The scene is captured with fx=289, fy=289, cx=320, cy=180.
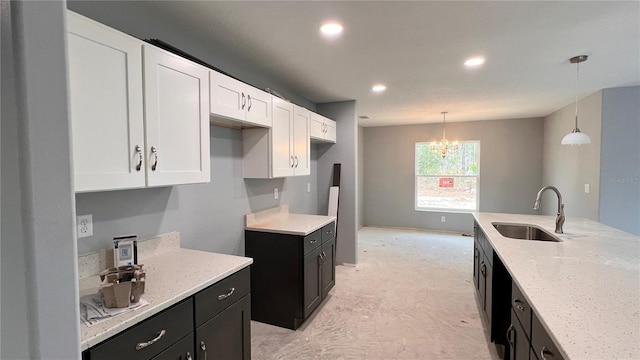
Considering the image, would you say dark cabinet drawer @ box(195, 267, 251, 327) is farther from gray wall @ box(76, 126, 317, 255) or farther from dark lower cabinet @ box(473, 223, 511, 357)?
dark lower cabinet @ box(473, 223, 511, 357)

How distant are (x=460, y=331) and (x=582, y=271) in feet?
4.58

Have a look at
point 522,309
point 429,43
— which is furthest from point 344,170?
point 522,309

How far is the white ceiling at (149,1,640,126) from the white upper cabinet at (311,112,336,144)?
371mm

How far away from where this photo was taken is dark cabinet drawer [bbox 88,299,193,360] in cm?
108

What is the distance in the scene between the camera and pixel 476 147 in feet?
20.5

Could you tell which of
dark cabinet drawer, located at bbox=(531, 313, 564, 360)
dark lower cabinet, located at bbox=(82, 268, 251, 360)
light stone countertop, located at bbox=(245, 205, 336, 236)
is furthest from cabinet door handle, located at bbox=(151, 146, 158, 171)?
dark cabinet drawer, located at bbox=(531, 313, 564, 360)

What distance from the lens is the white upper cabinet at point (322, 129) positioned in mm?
3520

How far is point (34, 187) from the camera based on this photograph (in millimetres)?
637

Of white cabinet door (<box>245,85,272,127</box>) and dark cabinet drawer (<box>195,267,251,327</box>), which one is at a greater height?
white cabinet door (<box>245,85,272,127</box>)

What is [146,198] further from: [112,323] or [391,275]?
[391,275]

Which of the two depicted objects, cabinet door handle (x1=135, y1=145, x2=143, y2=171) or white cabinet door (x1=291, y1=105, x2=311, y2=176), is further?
white cabinet door (x1=291, y1=105, x2=311, y2=176)

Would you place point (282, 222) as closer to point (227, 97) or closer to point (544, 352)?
point (227, 97)

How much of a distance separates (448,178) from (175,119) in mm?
6128

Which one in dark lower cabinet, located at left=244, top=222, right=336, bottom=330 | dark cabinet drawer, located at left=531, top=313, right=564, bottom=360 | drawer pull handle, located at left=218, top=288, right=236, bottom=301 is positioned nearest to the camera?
dark cabinet drawer, located at left=531, top=313, right=564, bottom=360
